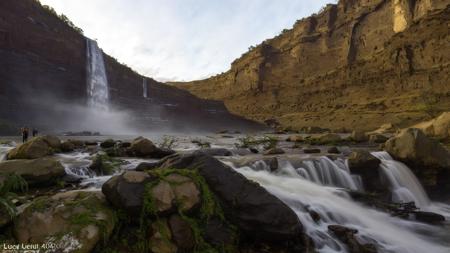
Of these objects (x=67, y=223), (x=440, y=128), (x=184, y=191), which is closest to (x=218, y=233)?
(x=184, y=191)

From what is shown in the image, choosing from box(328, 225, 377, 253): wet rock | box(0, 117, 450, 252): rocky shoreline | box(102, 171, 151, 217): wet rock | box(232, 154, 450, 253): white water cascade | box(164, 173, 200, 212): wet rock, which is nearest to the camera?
box(0, 117, 450, 252): rocky shoreline

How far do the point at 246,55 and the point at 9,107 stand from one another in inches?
2846

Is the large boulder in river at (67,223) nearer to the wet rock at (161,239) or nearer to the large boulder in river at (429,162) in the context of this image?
the wet rock at (161,239)

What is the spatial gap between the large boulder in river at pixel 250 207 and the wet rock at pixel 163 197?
2.73 ft

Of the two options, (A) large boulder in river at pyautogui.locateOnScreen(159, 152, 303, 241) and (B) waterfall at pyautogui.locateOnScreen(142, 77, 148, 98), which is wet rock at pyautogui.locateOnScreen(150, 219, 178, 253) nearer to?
(A) large boulder in river at pyautogui.locateOnScreen(159, 152, 303, 241)

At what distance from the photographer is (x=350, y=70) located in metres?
64.8

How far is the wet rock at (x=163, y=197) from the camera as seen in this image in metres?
4.95

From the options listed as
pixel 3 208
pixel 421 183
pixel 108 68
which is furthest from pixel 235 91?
pixel 3 208

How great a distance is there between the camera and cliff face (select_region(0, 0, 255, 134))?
34.3 metres

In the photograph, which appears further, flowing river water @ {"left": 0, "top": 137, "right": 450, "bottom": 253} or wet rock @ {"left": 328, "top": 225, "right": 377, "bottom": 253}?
flowing river water @ {"left": 0, "top": 137, "right": 450, "bottom": 253}

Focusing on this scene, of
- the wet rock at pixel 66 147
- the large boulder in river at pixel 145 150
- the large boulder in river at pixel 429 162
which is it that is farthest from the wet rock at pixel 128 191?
the wet rock at pixel 66 147

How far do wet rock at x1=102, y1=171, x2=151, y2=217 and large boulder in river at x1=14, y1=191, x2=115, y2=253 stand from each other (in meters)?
0.20

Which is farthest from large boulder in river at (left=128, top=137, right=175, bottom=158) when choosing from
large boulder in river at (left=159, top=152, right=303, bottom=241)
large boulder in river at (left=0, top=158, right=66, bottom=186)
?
large boulder in river at (left=159, top=152, right=303, bottom=241)

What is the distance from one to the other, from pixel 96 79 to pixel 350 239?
4822cm
